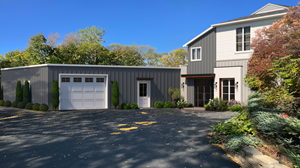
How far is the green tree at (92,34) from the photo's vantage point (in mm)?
34156

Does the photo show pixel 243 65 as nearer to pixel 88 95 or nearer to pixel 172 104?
pixel 172 104

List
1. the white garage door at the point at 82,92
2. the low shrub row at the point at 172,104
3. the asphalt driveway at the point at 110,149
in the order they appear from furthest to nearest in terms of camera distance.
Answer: the low shrub row at the point at 172,104 < the white garage door at the point at 82,92 < the asphalt driveway at the point at 110,149

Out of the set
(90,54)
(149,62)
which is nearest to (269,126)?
(90,54)

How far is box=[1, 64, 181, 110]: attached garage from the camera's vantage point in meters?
12.4

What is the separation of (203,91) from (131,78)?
17.1ft

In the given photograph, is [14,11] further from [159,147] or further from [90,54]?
[159,147]

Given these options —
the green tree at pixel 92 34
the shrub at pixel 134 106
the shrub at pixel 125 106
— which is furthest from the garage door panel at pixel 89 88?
the green tree at pixel 92 34

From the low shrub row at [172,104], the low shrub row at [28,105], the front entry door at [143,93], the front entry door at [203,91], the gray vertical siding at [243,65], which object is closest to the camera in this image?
the gray vertical siding at [243,65]

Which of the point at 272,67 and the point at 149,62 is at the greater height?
the point at 149,62

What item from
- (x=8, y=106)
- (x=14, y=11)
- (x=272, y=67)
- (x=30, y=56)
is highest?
(x=14, y=11)

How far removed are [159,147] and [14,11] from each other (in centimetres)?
2256

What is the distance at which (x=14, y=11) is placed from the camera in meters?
19.7

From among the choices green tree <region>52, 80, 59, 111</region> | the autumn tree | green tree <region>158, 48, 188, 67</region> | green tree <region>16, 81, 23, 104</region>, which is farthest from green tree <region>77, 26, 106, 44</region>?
the autumn tree

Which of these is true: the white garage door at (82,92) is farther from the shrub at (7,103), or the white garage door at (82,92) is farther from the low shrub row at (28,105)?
the shrub at (7,103)
